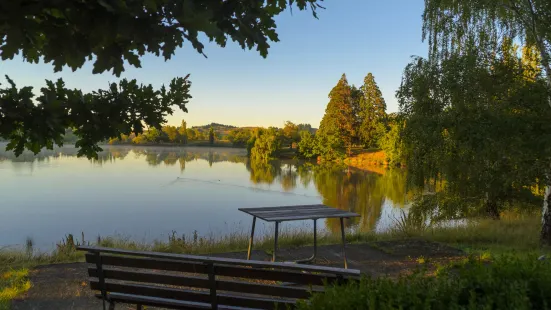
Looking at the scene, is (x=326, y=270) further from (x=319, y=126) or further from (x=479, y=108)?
(x=319, y=126)

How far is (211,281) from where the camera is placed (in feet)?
10.9

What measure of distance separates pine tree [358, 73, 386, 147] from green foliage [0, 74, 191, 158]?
59.8 meters

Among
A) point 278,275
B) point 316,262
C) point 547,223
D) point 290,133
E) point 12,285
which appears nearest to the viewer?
point 278,275

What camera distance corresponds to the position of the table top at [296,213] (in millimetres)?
5381

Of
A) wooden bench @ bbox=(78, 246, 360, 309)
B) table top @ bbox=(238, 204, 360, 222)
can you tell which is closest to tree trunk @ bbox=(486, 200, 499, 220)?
table top @ bbox=(238, 204, 360, 222)

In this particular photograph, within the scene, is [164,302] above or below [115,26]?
below

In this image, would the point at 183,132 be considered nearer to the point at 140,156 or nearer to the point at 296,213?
the point at 140,156

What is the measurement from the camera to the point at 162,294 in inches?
141

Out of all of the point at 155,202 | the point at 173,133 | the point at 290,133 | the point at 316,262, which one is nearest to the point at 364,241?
the point at 316,262

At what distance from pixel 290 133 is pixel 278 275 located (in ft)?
275

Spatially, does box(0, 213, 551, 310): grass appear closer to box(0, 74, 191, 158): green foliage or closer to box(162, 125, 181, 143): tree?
box(0, 74, 191, 158): green foliage

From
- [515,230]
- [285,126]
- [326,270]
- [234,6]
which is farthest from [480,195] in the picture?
[285,126]

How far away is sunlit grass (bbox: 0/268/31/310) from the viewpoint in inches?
184

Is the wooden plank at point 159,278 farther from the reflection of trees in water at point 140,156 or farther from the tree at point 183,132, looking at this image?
the tree at point 183,132
